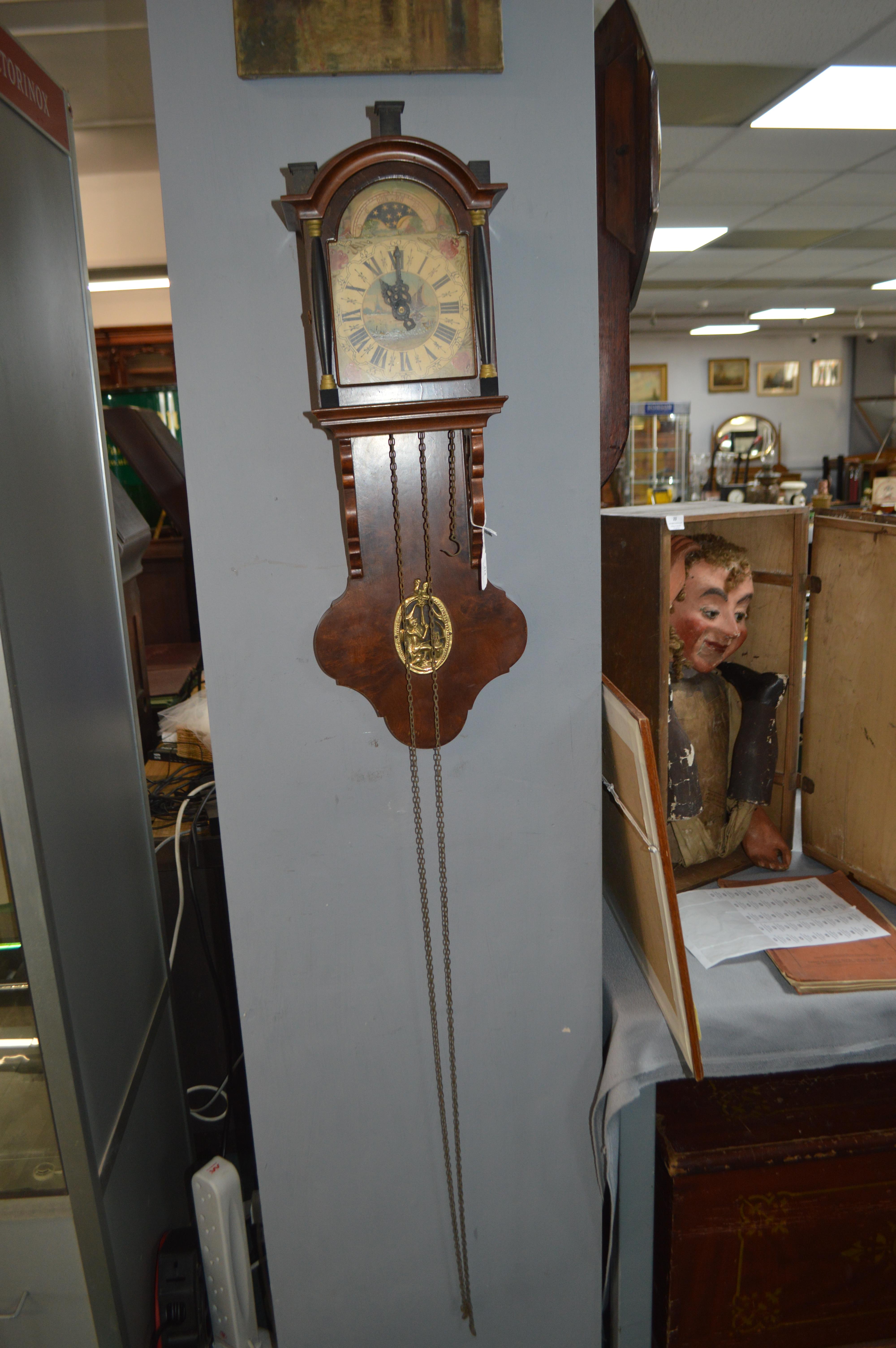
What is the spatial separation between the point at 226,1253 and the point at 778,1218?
838 millimetres

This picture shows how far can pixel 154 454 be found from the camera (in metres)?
2.41

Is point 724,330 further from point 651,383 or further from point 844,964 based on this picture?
point 844,964

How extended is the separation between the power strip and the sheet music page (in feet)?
2.60

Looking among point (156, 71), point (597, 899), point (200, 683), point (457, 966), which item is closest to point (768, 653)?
point (597, 899)

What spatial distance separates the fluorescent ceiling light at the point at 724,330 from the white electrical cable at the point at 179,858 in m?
8.09

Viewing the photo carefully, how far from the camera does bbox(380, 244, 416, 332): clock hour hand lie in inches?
36.7

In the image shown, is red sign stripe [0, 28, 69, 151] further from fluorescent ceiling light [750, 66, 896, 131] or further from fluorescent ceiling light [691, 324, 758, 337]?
fluorescent ceiling light [691, 324, 758, 337]

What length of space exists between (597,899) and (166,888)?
41.5 inches

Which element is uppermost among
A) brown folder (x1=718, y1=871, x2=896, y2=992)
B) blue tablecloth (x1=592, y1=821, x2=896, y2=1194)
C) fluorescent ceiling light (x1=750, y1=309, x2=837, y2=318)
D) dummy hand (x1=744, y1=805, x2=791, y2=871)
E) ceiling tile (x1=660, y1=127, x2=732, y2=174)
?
fluorescent ceiling light (x1=750, y1=309, x2=837, y2=318)

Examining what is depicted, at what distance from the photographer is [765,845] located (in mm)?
1557

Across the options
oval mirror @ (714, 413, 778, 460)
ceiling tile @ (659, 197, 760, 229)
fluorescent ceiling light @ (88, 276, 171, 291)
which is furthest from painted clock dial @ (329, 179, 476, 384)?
oval mirror @ (714, 413, 778, 460)

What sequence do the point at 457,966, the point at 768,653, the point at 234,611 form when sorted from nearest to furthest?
the point at 234,611
the point at 457,966
the point at 768,653

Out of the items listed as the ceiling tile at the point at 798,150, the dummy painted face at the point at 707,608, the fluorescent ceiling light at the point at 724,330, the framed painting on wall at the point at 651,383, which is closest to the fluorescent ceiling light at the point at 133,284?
the ceiling tile at the point at 798,150

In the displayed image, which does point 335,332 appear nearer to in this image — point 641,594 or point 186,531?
point 641,594
